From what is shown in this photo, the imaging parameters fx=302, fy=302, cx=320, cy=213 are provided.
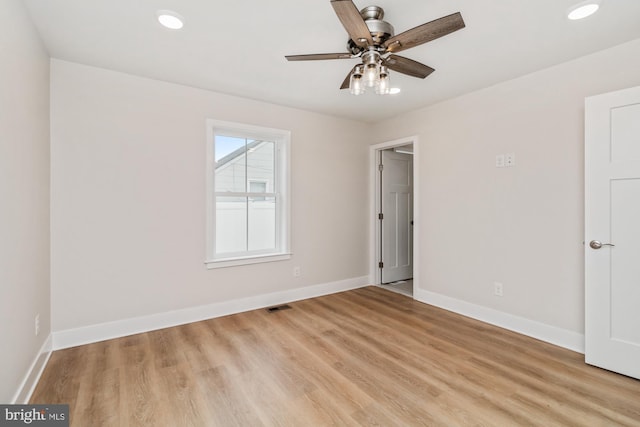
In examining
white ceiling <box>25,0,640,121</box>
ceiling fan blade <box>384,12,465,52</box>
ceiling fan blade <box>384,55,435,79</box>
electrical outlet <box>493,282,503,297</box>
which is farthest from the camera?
electrical outlet <box>493,282,503,297</box>

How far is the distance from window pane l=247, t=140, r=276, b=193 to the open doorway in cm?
161

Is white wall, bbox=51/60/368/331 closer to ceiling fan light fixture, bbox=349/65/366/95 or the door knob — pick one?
→ ceiling fan light fixture, bbox=349/65/366/95

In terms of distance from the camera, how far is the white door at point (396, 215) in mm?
4688

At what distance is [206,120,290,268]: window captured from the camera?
3.40 m

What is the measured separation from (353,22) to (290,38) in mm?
834

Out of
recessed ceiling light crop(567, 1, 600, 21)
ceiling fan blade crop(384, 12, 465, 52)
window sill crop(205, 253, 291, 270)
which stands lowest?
window sill crop(205, 253, 291, 270)

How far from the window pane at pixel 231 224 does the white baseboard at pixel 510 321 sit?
2370 millimetres

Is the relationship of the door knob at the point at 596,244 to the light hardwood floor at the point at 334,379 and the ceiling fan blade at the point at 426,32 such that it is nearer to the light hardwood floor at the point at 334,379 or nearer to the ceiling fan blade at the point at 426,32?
the light hardwood floor at the point at 334,379

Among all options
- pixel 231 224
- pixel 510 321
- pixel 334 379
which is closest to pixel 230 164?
pixel 231 224

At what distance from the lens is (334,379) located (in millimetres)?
2152

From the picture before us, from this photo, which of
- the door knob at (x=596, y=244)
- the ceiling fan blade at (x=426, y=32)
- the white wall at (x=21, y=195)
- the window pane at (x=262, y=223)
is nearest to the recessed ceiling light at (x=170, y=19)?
the white wall at (x=21, y=195)

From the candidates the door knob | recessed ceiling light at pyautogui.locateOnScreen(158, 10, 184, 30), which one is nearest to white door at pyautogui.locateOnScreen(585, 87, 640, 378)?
the door knob

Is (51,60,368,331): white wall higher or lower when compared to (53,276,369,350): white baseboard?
higher

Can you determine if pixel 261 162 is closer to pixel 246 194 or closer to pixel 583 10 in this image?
pixel 246 194
